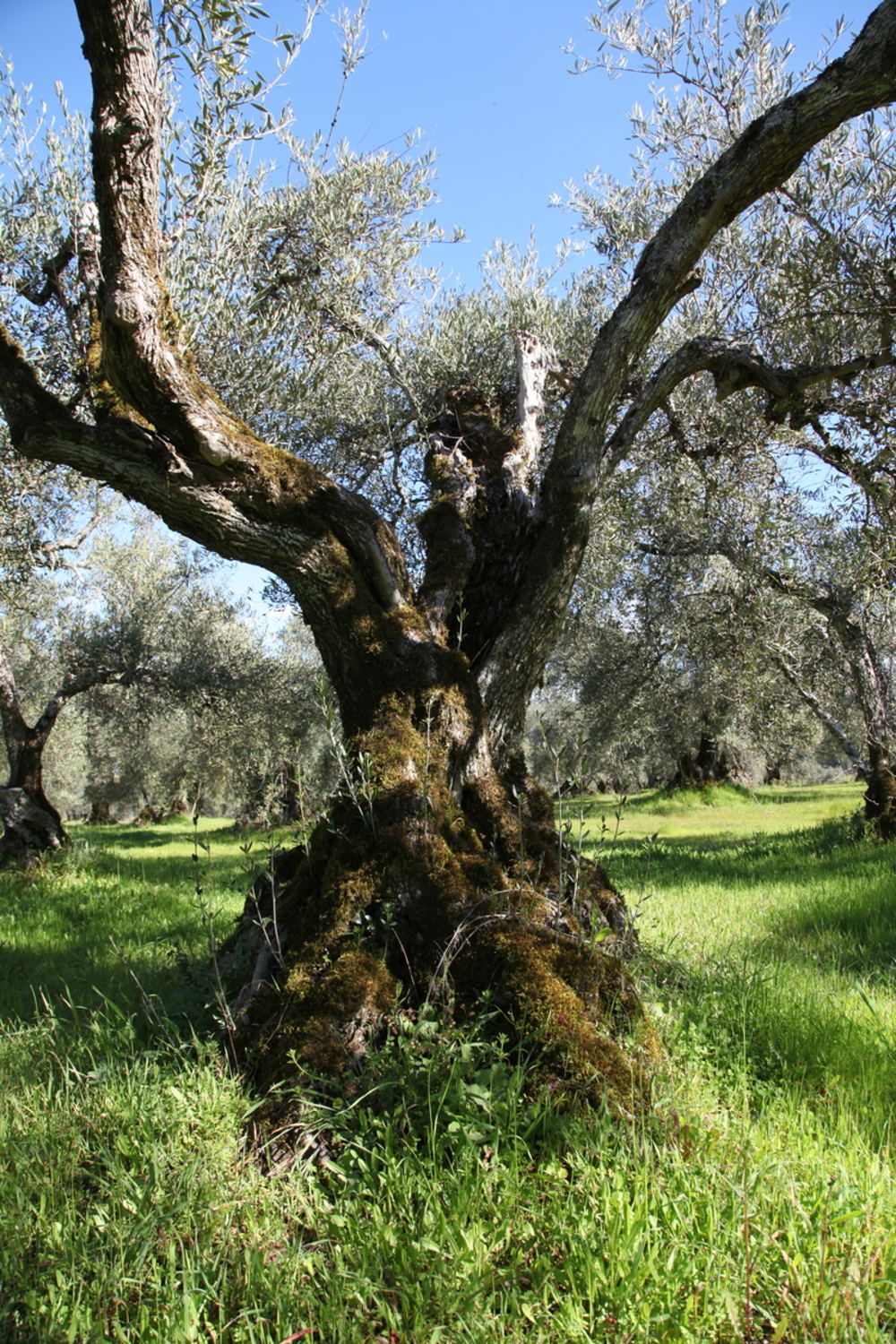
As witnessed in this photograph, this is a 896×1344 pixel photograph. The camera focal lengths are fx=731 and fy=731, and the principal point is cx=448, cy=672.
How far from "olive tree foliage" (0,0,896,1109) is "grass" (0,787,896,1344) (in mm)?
309

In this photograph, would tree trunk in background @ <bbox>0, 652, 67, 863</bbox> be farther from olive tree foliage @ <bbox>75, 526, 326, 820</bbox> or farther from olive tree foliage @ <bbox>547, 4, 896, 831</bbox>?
olive tree foliage @ <bbox>547, 4, 896, 831</bbox>

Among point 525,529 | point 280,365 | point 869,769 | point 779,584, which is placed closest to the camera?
point 525,529

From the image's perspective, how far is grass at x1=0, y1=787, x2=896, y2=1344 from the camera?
6.29 ft

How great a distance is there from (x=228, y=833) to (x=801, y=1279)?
21.6 m

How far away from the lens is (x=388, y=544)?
503 centimetres

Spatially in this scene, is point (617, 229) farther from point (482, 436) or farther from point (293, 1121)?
point (293, 1121)

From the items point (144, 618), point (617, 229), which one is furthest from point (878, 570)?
point (144, 618)

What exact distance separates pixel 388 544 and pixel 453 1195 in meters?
3.75

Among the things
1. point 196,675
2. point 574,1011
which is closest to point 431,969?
point 574,1011

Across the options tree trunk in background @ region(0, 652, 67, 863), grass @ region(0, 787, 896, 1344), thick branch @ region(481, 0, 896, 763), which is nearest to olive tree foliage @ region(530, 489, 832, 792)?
thick branch @ region(481, 0, 896, 763)

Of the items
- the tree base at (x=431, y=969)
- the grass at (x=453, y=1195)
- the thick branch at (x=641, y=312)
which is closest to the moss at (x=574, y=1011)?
the tree base at (x=431, y=969)

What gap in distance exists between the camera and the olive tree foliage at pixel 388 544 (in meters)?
3.30

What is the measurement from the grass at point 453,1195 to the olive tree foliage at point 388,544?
309 millimetres

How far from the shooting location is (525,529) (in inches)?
228
